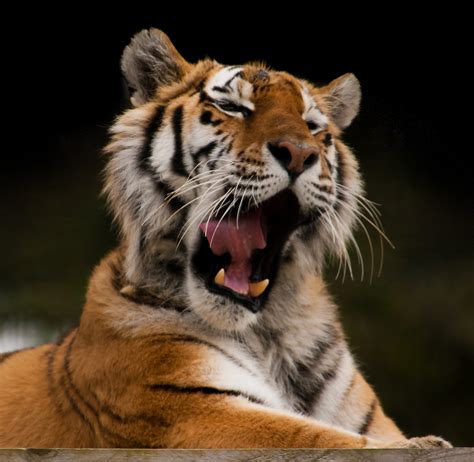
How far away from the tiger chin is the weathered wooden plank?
0.30 metres

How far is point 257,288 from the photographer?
2193 mm

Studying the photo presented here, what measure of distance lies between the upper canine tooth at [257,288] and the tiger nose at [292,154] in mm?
264

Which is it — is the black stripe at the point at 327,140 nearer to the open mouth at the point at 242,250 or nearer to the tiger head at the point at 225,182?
the tiger head at the point at 225,182

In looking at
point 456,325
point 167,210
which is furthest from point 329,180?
point 456,325

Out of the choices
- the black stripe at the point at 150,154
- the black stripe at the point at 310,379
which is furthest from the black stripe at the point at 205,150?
the black stripe at the point at 310,379

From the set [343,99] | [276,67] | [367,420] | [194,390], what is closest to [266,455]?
[194,390]

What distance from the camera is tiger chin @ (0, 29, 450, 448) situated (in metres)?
2.07

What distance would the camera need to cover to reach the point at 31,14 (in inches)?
117

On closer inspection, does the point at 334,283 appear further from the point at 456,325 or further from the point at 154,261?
the point at 154,261

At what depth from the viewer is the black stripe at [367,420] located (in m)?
2.37

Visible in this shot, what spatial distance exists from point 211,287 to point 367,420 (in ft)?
1.79

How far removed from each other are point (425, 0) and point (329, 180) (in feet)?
3.59

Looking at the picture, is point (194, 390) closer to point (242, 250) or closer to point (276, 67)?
point (242, 250)

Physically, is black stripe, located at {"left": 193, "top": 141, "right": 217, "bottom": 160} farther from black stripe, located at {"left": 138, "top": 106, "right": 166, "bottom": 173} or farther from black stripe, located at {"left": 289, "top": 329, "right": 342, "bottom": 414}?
black stripe, located at {"left": 289, "top": 329, "right": 342, "bottom": 414}
